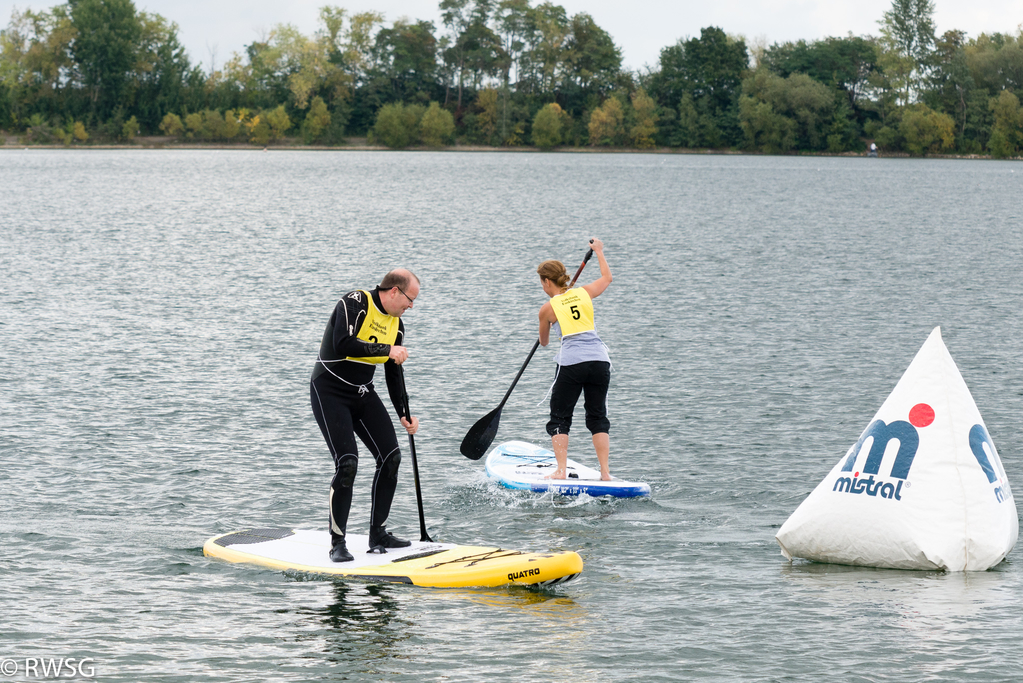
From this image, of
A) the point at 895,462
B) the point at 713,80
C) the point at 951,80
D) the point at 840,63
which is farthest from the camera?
the point at 713,80

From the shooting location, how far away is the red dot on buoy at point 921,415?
9.03 metres

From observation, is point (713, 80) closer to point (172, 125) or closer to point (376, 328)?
point (172, 125)

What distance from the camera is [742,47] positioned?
152m

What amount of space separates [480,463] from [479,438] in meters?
1.48

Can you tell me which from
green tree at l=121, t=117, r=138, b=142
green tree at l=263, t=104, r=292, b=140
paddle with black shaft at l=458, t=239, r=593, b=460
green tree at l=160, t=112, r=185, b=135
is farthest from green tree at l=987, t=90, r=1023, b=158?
paddle with black shaft at l=458, t=239, r=593, b=460

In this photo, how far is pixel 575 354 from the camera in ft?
36.0

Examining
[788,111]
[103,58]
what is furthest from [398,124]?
[788,111]

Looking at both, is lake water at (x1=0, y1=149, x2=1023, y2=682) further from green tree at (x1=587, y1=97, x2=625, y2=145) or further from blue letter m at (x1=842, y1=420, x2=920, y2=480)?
green tree at (x1=587, y1=97, x2=625, y2=145)

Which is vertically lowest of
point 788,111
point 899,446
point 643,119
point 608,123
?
point 899,446

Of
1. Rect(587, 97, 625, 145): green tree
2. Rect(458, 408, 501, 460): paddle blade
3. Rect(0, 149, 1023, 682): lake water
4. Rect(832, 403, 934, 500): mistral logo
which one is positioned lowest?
Rect(0, 149, 1023, 682): lake water

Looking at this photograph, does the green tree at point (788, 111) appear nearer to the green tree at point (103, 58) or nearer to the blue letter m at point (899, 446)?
the green tree at point (103, 58)

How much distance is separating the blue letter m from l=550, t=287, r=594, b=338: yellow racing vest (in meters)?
2.87

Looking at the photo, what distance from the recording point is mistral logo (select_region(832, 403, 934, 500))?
8.95 metres

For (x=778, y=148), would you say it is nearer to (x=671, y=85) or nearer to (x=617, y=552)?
(x=671, y=85)
